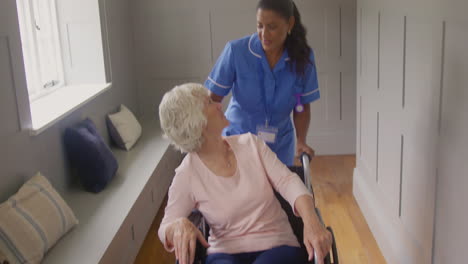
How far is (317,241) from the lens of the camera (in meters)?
1.67

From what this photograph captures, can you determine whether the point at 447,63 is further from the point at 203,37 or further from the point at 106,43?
the point at 203,37

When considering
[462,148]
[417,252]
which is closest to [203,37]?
[417,252]

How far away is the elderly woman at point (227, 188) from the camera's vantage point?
1832mm

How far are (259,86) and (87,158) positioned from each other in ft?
3.59

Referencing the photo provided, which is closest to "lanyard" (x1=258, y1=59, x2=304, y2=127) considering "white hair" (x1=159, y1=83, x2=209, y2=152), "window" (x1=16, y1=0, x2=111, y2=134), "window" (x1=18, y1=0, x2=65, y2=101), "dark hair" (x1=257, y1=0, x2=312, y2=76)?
"dark hair" (x1=257, y1=0, x2=312, y2=76)

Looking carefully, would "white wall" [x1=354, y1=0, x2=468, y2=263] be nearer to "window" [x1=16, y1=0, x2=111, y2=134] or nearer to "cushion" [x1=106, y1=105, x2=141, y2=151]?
"cushion" [x1=106, y1=105, x2=141, y2=151]

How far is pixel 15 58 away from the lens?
8.09ft

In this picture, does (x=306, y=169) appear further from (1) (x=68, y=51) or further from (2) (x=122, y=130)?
(1) (x=68, y=51)

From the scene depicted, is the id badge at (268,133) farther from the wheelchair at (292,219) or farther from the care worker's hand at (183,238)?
the care worker's hand at (183,238)

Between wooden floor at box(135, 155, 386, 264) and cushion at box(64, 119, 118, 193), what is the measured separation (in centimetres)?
51

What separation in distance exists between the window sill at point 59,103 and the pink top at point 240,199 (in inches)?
41.4

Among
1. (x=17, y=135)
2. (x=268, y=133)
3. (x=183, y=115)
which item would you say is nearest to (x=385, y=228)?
(x=268, y=133)

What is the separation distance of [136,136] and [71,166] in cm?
89

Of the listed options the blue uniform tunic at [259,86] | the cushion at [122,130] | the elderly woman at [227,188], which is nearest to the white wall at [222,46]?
the cushion at [122,130]
